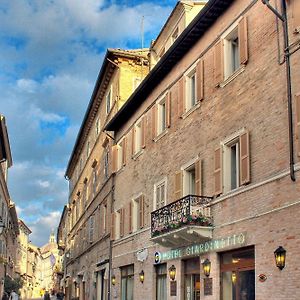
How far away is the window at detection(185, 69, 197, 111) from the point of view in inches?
829

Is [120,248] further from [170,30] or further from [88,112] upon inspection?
[88,112]

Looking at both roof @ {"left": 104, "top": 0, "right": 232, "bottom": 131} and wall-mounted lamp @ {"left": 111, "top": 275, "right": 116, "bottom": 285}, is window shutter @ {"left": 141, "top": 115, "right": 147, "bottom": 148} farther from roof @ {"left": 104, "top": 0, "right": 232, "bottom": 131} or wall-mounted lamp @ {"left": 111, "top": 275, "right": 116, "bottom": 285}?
wall-mounted lamp @ {"left": 111, "top": 275, "right": 116, "bottom": 285}

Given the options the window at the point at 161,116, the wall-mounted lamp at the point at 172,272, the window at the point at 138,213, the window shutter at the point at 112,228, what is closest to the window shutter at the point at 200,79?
the window at the point at 161,116

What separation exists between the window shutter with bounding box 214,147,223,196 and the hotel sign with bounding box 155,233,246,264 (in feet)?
4.90

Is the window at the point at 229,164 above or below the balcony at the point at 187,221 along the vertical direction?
above

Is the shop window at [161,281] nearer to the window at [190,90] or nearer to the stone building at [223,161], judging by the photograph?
the stone building at [223,161]

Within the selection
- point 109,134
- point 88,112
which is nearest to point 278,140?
point 109,134

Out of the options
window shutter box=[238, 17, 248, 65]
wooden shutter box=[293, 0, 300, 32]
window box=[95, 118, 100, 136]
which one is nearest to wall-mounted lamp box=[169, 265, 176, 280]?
window shutter box=[238, 17, 248, 65]

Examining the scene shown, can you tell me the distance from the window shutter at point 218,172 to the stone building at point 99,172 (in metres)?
14.1

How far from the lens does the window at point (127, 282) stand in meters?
26.6

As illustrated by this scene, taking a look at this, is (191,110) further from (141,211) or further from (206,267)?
(141,211)

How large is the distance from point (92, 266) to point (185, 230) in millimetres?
20534

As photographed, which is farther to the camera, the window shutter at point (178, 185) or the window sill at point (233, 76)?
the window shutter at point (178, 185)

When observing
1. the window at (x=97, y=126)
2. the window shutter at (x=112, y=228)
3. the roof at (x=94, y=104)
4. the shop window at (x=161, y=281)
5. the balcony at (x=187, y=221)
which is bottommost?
the shop window at (x=161, y=281)
